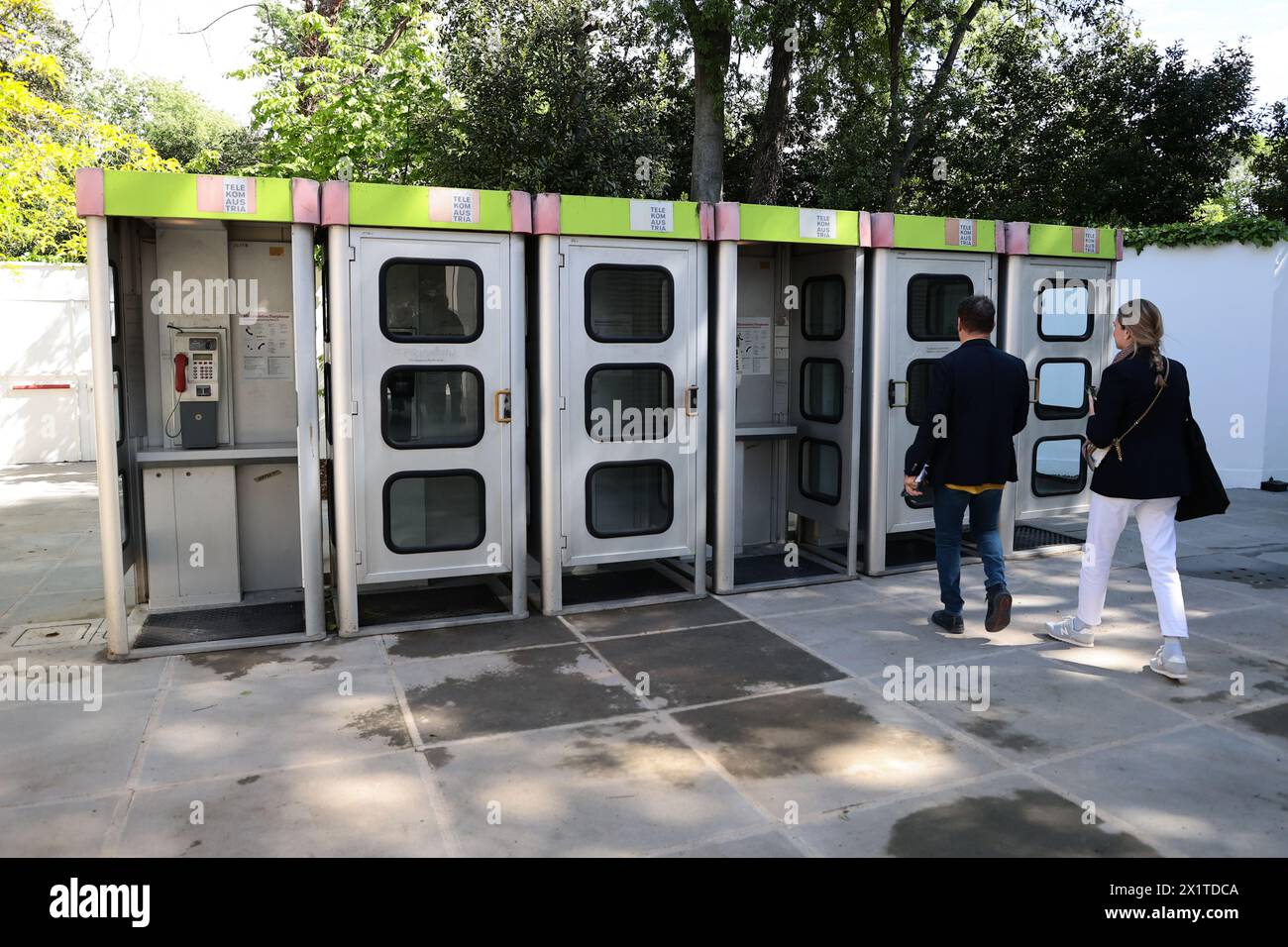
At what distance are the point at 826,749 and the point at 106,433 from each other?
11.8ft

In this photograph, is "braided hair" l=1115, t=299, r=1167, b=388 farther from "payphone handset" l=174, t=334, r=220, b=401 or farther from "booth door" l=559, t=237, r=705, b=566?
"payphone handset" l=174, t=334, r=220, b=401

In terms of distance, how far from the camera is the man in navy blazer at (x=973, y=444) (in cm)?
514

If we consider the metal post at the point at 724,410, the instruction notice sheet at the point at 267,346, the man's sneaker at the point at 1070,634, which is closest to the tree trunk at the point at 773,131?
the metal post at the point at 724,410

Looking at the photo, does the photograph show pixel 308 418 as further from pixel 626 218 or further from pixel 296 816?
pixel 296 816


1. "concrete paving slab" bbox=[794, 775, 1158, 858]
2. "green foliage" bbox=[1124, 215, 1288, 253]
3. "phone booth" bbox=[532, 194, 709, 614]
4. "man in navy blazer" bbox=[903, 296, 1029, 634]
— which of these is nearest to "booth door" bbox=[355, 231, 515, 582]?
"phone booth" bbox=[532, 194, 709, 614]

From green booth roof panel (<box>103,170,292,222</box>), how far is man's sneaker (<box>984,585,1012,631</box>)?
13.3 ft

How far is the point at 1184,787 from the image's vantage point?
354 cm

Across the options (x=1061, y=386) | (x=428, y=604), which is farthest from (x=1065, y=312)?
(x=428, y=604)

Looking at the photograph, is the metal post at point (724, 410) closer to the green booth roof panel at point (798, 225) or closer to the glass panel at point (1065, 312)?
the green booth roof panel at point (798, 225)

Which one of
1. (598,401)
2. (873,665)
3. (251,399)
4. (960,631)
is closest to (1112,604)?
(960,631)

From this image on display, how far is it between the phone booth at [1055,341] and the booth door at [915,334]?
1.03 ft

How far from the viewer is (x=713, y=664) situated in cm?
491

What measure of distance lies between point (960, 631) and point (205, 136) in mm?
32490

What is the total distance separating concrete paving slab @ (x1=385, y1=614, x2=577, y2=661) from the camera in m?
5.10
